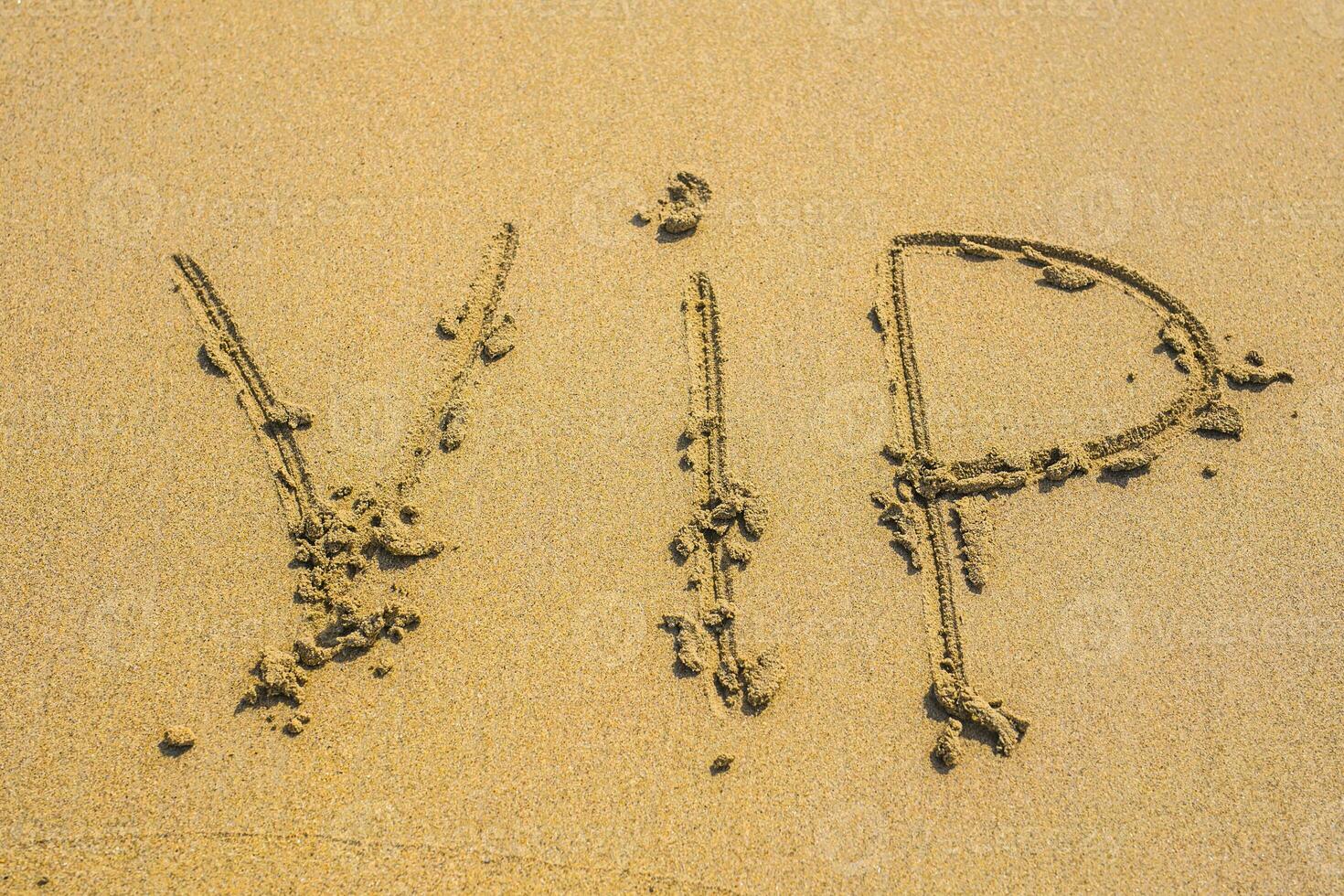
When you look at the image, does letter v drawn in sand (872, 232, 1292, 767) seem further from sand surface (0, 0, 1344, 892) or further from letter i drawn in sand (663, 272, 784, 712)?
letter i drawn in sand (663, 272, 784, 712)

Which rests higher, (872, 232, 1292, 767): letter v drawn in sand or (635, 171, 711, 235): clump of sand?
(635, 171, 711, 235): clump of sand

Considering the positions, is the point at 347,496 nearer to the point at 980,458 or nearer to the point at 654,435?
the point at 654,435

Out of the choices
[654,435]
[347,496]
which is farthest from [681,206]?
[347,496]

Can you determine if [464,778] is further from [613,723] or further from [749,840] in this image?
[749,840]

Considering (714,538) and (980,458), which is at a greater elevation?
(980,458)

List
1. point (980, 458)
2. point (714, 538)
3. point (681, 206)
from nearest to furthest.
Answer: point (714, 538) → point (980, 458) → point (681, 206)

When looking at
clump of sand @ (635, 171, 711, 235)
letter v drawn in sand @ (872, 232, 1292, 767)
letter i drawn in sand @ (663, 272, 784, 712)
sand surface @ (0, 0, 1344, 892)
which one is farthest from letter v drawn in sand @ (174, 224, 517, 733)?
letter v drawn in sand @ (872, 232, 1292, 767)
